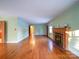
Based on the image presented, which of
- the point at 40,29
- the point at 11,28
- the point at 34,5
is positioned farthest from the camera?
the point at 40,29

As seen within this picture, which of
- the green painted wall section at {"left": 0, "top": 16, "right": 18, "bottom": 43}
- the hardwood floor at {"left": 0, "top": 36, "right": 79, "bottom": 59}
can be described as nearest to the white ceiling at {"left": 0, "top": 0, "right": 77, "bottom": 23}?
the hardwood floor at {"left": 0, "top": 36, "right": 79, "bottom": 59}

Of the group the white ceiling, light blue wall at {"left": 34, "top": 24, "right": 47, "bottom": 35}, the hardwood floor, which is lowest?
the hardwood floor

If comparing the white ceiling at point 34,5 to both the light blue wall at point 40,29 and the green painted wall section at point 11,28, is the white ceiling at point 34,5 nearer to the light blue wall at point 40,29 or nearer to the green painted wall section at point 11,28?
the green painted wall section at point 11,28

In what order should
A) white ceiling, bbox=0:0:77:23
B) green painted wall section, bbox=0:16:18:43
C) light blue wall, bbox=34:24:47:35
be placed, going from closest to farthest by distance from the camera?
white ceiling, bbox=0:0:77:23 < green painted wall section, bbox=0:16:18:43 < light blue wall, bbox=34:24:47:35

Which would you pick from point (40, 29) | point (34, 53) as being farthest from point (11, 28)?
point (40, 29)

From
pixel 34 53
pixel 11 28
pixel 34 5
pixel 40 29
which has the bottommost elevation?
pixel 34 53

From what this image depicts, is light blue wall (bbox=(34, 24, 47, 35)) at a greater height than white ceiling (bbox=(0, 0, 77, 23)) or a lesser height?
lesser

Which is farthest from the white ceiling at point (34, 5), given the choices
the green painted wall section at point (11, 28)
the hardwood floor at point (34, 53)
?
the green painted wall section at point (11, 28)

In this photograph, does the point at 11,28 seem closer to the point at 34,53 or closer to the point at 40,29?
the point at 34,53

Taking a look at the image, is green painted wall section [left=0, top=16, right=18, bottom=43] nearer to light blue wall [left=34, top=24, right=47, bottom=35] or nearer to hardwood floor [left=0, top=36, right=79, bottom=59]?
hardwood floor [left=0, top=36, right=79, bottom=59]

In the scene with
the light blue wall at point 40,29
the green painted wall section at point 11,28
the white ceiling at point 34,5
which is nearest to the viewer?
the white ceiling at point 34,5

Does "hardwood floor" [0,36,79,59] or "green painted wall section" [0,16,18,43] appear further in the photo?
"green painted wall section" [0,16,18,43]

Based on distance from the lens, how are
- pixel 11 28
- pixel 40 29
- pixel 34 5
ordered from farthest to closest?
pixel 40 29, pixel 11 28, pixel 34 5

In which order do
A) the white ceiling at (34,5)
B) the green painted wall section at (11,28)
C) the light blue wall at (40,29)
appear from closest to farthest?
the white ceiling at (34,5) < the green painted wall section at (11,28) < the light blue wall at (40,29)
